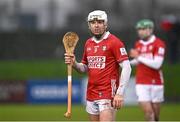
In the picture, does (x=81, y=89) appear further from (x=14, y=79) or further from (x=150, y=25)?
(x=150, y=25)

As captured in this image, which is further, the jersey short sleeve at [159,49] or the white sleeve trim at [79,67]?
the jersey short sleeve at [159,49]

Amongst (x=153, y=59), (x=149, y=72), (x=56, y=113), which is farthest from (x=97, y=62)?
(x=56, y=113)

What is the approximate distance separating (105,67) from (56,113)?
1027cm

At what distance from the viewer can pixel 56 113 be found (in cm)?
2045

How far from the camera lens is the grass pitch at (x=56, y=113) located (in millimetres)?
18797

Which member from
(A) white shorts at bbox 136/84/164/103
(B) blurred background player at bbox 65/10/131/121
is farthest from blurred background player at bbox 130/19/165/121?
(B) blurred background player at bbox 65/10/131/121

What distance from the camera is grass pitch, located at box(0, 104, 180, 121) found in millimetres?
→ 18797

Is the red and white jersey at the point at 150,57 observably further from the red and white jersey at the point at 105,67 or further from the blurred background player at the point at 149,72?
the red and white jersey at the point at 105,67

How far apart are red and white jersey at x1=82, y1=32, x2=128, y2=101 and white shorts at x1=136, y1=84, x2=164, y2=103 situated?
3.81 m

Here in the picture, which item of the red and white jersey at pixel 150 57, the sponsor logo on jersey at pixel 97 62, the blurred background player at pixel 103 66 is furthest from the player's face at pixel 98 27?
the red and white jersey at pixel 150 57

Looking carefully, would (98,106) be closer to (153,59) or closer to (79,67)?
(79,67)

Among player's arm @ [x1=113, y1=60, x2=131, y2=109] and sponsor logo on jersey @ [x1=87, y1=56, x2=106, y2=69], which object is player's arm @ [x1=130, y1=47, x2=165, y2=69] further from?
player's arm @ [x1=113, y1=60, x2=131, y2=109]

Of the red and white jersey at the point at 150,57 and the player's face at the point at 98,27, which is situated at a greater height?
the player's face at the point at 98,27

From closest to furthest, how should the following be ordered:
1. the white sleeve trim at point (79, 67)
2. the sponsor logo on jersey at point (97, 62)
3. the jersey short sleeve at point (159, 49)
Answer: the sponsor logo on jersey at point (97, 62), the white sleeve trim at point (79, 67), the jersey short sleeve at point (159, 49)
